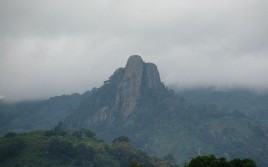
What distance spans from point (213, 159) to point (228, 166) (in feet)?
15.4

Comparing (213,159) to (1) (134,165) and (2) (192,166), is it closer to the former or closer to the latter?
(2) (192,166)

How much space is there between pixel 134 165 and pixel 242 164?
4293cm

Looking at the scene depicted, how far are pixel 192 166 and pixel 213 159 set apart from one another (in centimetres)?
566

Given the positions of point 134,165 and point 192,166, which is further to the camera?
point 134,165

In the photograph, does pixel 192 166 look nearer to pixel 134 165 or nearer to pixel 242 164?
pixel 242 164

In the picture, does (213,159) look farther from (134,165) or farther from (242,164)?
(134,165)

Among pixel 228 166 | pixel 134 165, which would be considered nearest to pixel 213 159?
pixel 228 166

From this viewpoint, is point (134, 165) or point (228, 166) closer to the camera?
point (228, 166)

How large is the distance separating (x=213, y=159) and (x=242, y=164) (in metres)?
7.95

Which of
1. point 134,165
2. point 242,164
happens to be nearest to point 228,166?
point 242,164

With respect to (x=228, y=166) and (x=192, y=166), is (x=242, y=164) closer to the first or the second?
(x=228, y=166)

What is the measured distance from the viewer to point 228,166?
110000mm

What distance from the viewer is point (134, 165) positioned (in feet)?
465

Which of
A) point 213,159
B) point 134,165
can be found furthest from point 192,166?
point 134,165
